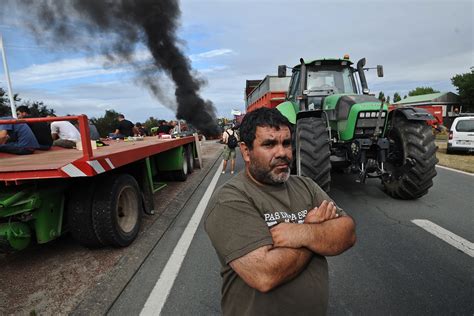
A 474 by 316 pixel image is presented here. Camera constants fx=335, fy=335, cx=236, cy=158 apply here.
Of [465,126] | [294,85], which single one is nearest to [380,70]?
[294,85]

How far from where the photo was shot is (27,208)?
3379 millimetres

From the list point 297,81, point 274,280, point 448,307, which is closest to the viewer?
point 274,280

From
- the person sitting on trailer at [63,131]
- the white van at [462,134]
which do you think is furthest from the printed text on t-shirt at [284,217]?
the white van at [462,134]

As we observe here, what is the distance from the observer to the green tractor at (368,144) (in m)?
5.55

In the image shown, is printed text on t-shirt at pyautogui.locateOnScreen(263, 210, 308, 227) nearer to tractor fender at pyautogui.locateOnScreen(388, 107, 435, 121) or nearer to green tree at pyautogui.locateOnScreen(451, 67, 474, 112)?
tractor fender at pyautogui.locateOnScreen(388, 107, 435, 121)

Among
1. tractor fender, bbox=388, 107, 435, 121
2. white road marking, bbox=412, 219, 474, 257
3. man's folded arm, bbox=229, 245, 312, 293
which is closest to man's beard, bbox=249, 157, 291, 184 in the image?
man's folded arm, bbox=229, 245, 312, 293

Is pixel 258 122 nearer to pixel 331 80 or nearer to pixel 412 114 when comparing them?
pixel 412 114

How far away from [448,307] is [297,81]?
587 centimetres

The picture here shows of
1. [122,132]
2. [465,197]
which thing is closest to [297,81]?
[465,197]

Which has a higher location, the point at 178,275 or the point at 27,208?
the point at 27,208

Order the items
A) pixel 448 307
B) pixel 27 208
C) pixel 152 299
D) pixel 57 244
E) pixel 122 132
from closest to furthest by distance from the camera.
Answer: pixel 448 307 → pixel 152 299 → pixel 27 208 → pixel 57 244 → pixel 122 132

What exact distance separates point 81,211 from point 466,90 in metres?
78.1

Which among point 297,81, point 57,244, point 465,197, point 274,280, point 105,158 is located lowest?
point 465,197

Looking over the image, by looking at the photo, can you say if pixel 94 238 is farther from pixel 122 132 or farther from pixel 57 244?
pixel 122 132
